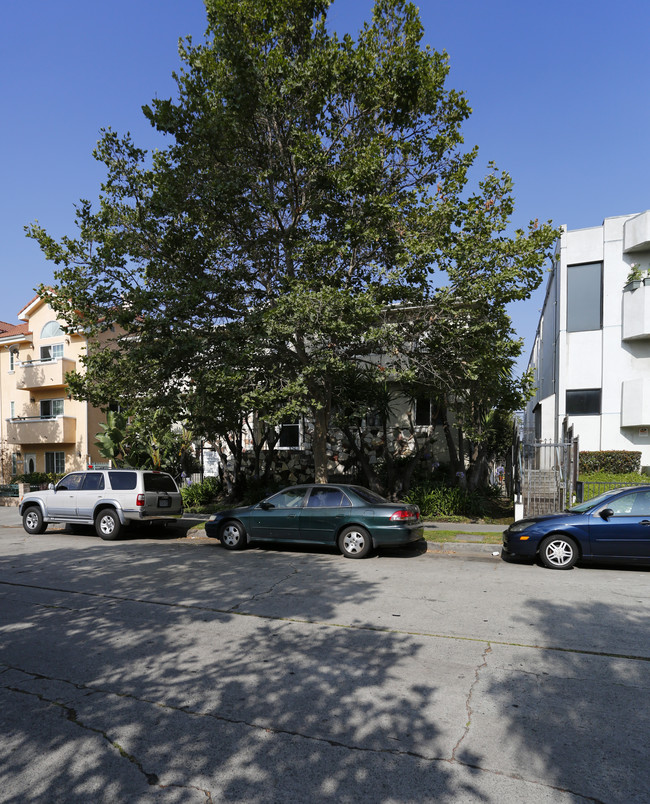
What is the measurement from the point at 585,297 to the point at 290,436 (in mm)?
12503

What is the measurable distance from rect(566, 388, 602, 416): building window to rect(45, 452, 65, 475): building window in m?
24.8

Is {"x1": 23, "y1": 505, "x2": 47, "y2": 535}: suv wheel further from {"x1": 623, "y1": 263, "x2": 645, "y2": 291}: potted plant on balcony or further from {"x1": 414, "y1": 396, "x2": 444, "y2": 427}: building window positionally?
{"x1": 623, "y1": 263, "x2": 645, "y2": 291}: potted plant on balcony

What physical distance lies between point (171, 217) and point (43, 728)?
39.1ft

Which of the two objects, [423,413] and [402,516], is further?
[423,413]

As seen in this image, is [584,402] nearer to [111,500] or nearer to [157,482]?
[157,482]

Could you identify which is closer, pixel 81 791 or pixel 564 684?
pixel 81 791

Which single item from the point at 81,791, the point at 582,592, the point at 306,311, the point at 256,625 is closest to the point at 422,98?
the point at 306,311

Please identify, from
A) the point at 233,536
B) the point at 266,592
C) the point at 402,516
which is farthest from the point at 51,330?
the point at 266,592

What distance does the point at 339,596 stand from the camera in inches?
303

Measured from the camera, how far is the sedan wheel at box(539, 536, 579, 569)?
31.1ft

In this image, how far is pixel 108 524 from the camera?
544 inches

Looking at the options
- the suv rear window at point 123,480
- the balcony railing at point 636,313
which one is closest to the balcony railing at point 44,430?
the suv rear window at point 123,480

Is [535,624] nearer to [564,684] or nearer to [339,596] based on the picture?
[564,684]

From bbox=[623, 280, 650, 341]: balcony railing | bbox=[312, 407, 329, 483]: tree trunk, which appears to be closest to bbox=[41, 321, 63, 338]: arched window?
bbox=[312, 407, 329, 483]: tree trunk
